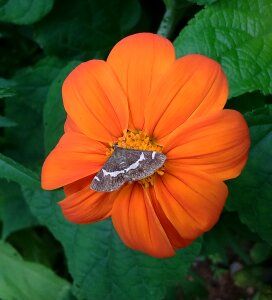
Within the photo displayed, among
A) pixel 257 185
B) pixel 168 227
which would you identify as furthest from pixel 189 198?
pixel 257 185

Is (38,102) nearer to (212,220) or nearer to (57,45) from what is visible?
(57,45)

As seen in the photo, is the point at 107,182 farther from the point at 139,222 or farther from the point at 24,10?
the point at 24,10

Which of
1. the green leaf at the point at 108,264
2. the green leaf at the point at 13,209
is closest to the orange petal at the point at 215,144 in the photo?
the green leaf at the point at 108,264

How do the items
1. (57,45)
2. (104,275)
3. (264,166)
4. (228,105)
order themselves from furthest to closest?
(57,45)
(104,275)
(228,105)
(264,166)

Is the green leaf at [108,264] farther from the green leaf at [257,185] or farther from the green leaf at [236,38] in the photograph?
the green leaf at [236,38]

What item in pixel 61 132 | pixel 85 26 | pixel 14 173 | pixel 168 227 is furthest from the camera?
pixel 85 26

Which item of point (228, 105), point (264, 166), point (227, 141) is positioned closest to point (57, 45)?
point (228, 105)
